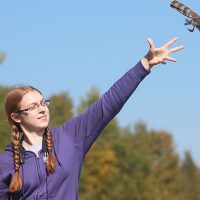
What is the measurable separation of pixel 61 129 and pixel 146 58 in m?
0.76

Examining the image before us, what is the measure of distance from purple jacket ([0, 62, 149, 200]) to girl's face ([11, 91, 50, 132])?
5.2 inches

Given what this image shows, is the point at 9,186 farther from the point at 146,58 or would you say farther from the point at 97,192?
Result: the point at 97,192

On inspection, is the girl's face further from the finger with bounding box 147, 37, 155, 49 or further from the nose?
the finger with bounding box 147, 37, 155, 49

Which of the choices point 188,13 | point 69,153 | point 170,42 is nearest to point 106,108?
point 69,153

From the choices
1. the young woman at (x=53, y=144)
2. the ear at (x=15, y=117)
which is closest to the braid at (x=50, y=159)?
the young woman at (x=53, y=144)

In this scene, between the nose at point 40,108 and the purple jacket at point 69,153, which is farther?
the nose at point 40,108

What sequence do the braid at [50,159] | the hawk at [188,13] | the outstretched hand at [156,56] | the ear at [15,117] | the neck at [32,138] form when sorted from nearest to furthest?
the hawk at [188,13] < the braid at [50,159] < the outstretched hand at [156,56] < the neck at [32,138] < the ear at [15,117]

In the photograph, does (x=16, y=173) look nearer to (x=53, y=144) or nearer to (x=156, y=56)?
(x=53, y=144)

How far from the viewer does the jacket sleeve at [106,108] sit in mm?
5230

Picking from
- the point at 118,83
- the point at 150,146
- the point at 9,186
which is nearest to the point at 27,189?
the point at 9,186

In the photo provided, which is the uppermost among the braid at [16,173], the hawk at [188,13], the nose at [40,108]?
the hawk at [188,13]

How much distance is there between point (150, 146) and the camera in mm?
66625

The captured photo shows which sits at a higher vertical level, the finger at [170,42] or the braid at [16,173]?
the finger at [170,42]

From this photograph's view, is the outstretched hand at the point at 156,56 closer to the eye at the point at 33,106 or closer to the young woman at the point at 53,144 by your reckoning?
the young woman at the point at 53,144
